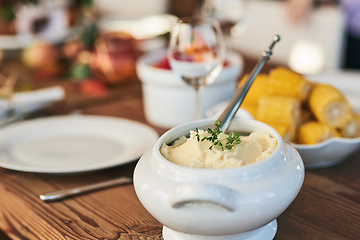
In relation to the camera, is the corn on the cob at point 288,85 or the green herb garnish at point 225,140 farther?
the corn on the cob at point 288,85

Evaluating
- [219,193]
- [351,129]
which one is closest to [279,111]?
[351,129]

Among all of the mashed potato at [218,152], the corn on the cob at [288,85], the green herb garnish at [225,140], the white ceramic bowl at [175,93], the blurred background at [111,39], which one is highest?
the green herb garnish at [225,140]

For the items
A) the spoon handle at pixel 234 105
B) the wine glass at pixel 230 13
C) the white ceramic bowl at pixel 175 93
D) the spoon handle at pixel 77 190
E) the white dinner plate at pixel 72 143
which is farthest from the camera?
the wine glass at pixel 230 13

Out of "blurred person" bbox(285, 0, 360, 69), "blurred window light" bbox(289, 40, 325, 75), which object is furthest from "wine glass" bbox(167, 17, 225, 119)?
"blurred window light" bbox(289, 40, 325, 75)

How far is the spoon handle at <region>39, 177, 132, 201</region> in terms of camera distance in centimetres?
76

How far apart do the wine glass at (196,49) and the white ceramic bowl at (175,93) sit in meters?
0.09

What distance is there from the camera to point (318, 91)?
2.78 ft

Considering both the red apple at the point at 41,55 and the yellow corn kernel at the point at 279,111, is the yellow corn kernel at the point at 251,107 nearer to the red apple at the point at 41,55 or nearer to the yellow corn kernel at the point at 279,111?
the yellow corn kernel at the point at 279,111

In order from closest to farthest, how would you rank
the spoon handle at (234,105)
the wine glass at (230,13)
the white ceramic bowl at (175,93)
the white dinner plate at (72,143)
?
the spoon handle at (234,105) → the white dinner plate at (72,143) → the white ceramic bowl at (175,93) → the wine glass at (230,13)

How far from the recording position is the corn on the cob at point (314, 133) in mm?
815

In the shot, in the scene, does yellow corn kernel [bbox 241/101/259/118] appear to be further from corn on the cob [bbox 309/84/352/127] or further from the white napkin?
the white napkin

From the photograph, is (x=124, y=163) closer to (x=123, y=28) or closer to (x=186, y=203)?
(x=186, y=203)

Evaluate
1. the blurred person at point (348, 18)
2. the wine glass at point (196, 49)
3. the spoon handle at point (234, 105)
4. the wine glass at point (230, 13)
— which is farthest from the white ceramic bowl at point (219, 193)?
the blurred person at point (348, 18)

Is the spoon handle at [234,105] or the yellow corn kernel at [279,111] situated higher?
the spoon handle at [234,105]
